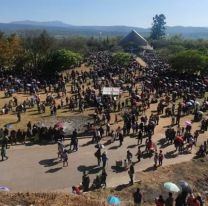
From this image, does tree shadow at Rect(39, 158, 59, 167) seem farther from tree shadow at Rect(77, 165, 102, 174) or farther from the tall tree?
the tall tree

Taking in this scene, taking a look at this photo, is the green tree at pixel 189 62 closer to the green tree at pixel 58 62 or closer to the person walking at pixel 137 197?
the green tree at pixel 58 62

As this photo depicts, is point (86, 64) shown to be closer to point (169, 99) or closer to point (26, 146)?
point (169, 99)

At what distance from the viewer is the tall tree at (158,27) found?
16112 centimetres

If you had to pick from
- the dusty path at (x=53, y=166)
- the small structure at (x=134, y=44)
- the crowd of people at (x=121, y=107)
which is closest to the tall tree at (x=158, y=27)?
the small structure at (x=134, y=44)

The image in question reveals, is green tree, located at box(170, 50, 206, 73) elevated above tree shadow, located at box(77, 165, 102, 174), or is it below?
above

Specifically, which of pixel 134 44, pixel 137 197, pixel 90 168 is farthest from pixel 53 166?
pixel 134 44

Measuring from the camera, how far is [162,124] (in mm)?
34781

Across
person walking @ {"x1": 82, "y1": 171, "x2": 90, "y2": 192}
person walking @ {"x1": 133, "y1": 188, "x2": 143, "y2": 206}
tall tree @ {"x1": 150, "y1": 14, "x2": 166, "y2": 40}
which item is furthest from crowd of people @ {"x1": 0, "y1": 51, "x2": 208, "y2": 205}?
tall tree @ {"x1": 150, "y1": 14, "x2": 166, "y2": 40}

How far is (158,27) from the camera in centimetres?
16250

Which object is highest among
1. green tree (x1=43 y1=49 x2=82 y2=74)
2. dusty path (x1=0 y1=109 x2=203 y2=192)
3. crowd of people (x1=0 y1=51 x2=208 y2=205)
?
green tree (x1=43 y1=49 x2=82 y2=74)

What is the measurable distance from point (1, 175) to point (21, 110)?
14.8 m

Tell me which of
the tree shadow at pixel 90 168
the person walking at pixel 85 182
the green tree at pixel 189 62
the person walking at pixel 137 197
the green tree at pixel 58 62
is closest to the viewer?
the person walking at pixel 137 197

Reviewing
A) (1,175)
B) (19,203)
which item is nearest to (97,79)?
(1,175)

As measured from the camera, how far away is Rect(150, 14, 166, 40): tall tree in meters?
161
